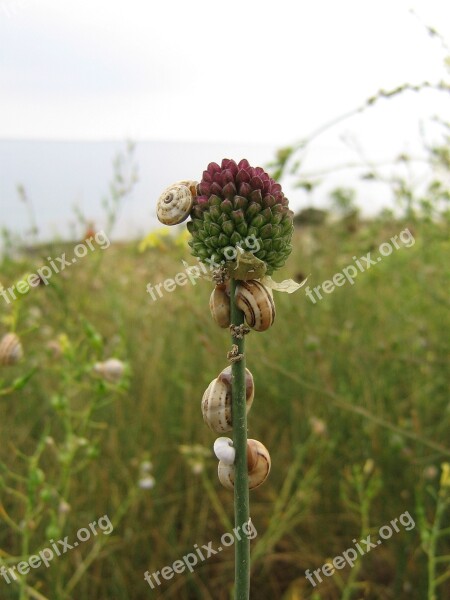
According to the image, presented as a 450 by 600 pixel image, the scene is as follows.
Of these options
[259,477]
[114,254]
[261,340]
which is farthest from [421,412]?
[114,254]

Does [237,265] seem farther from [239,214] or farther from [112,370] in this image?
[112,370]

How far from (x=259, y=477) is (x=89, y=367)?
783 millimetres

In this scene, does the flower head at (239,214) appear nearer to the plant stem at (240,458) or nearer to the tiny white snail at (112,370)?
the plant stem at (240,458)

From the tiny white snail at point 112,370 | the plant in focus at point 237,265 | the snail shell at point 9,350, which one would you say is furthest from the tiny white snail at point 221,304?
the tiny white snail at point 112,370

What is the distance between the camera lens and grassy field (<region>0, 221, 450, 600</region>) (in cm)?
161

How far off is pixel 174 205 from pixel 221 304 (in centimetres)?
9

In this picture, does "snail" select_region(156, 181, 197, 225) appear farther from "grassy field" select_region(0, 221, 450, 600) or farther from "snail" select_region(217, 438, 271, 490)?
"grassy field" select_region(0, 221, 450, 600)

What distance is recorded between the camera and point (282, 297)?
92.4 inches

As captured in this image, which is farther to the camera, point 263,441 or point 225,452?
point 263,441

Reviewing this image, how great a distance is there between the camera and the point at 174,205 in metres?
0.52

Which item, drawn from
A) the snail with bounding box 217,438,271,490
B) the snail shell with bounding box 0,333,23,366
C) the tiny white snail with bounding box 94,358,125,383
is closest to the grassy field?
the tiny white snail with bounding box 94,358,125,383

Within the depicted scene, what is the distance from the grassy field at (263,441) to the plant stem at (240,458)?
74cm

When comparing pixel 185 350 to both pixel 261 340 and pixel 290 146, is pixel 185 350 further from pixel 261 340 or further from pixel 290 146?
pixel 290 146

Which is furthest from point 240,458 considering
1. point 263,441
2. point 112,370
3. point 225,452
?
point 263,441
